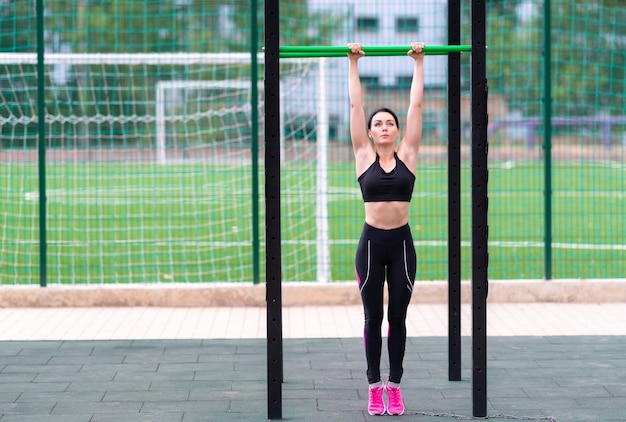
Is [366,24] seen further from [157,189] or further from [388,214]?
[157,189]

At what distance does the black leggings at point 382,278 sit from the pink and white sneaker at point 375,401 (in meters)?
0.06

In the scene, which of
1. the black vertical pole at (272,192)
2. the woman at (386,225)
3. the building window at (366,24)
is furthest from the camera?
the building window at (366,24)

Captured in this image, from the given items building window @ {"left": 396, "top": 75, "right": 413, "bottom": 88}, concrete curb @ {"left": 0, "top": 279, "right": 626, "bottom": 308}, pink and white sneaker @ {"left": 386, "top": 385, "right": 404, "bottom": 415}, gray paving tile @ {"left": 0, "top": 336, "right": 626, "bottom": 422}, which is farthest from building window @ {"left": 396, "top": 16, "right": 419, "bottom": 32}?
pink and white sneaker @ {"left": 386, "top": 385, "right": 404, "bottom": 415}

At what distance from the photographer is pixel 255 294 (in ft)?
34.6

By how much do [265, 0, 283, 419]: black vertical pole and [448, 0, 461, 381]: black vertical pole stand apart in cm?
148

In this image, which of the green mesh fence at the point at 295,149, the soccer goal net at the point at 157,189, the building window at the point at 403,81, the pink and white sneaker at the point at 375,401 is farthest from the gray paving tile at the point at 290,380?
the building window at the point at 403,81

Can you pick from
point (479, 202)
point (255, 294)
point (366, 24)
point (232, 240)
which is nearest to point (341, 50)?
point (479, 202)

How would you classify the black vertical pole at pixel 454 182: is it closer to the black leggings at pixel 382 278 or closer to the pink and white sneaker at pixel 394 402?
the black leggings at pixel 382 278

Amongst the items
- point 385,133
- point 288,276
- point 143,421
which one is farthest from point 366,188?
point 288,276

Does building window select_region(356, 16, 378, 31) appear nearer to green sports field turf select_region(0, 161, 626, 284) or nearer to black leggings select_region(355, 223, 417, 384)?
green sports field turf select_region(0, 161, 626, 284)

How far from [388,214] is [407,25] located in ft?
19.1

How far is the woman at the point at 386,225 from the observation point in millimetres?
6598

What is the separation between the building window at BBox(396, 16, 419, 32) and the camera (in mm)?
11911

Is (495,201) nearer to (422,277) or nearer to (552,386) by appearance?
(422,277)
